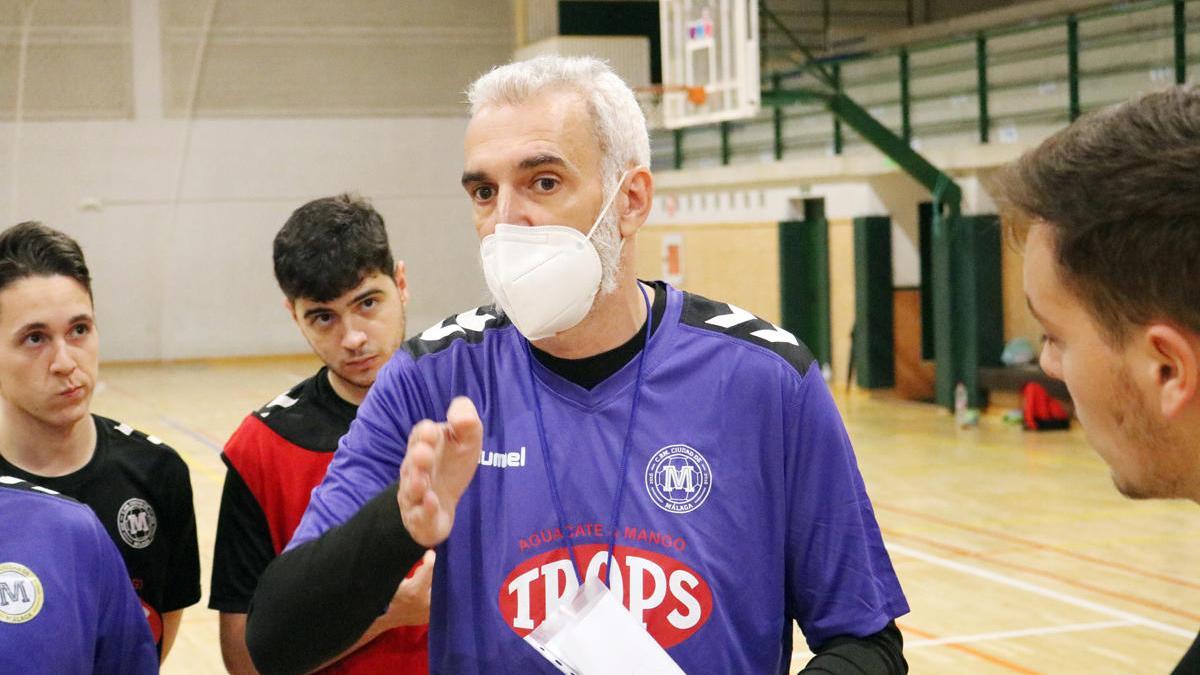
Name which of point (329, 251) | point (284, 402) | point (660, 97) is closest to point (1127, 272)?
point (329, 251)

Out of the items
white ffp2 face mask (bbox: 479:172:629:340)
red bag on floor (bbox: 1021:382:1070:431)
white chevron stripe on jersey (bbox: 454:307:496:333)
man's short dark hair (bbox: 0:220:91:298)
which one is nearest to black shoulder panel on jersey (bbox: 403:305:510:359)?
white chevron stripe on jersey (bbox: 454:307:496:333)

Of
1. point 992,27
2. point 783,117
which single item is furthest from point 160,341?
point 992,27

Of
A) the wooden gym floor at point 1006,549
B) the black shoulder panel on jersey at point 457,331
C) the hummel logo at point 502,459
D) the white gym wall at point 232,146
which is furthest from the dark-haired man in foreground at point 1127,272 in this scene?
the white gym wall at point 232,146

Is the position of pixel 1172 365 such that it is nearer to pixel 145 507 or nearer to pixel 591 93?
pixel 591 93

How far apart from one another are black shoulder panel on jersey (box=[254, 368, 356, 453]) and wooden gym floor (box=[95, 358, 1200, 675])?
11.3 ft

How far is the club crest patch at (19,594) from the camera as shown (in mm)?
2301

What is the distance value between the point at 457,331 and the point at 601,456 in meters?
0.32

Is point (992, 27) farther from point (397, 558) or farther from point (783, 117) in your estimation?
point (397, 558)

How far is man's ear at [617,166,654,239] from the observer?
2152 mm

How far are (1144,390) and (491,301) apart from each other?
1197 mm

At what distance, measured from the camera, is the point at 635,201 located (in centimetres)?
218

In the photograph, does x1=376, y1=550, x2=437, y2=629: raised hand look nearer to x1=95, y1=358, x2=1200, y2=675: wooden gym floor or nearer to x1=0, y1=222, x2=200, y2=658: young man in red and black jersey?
x1=0, y1=222, x2=200, y2=658: young man in red and black jersey

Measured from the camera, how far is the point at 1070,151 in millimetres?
1342

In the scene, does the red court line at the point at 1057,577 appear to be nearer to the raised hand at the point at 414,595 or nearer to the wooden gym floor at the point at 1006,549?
the wooden gym floor at the point at 1006,549
